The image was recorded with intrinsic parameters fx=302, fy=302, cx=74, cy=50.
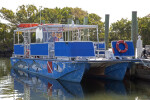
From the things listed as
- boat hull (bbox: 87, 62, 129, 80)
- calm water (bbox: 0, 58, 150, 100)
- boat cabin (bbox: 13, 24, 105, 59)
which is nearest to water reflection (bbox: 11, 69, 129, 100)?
calm water (bbox: 0, 58, 150, 100)

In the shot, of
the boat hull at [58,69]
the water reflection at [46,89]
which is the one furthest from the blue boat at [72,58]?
the water reflection at [46,89]

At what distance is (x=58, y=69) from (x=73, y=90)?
242cm

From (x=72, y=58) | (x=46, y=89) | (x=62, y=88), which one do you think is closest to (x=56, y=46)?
(x=72, y=58)

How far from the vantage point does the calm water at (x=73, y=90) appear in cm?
1431

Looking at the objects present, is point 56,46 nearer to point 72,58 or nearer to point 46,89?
A: point 72,58

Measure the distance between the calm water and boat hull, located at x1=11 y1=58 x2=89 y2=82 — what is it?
0.38 m

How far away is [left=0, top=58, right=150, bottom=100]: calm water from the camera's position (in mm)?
14312

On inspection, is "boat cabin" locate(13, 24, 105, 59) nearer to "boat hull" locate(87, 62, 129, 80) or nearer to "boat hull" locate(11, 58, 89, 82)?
"boat hull" locate(11, 58, 89, 82)

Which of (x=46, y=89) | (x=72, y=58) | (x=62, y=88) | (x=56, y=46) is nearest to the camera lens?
(x=46, y=89)

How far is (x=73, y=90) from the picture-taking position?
1588 cm

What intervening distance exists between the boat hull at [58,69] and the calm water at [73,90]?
0.38 meters

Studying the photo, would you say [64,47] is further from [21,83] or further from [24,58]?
[24,58]

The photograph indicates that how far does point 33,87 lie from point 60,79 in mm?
2075

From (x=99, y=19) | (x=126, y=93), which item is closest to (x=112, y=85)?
(x=126, y=93)
